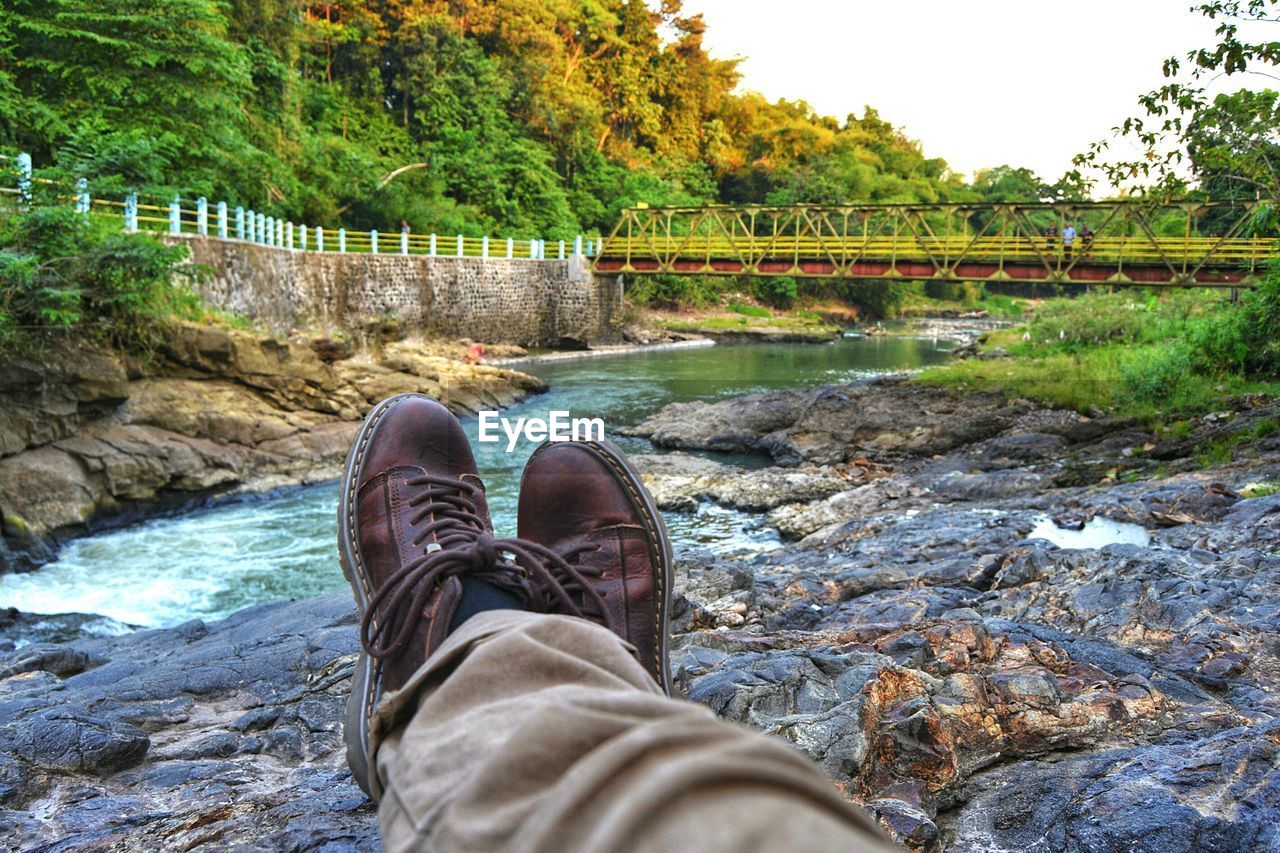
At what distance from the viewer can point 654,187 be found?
32.2 m

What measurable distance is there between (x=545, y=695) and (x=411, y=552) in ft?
3.71

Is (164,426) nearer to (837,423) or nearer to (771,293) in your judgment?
(837,423)

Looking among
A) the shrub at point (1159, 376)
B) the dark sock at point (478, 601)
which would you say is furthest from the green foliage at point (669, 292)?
the dark sock at point (478, 601)

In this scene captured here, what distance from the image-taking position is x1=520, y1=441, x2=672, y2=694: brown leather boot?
178 cm

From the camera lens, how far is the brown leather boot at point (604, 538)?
178 centimetres

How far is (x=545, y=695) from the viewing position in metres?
0.88

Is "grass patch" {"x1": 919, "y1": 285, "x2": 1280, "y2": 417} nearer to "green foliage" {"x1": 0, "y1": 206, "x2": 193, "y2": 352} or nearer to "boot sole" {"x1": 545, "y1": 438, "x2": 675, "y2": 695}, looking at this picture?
"boot sole" {"x1": 545, "y1": 438, "x2": 675, "y2": 695}

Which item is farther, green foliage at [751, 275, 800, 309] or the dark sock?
green foliage at [751, 275, 800, 309]

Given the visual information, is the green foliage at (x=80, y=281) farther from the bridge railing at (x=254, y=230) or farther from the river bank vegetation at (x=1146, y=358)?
the river bank vegetation at (x=1146, y=358)

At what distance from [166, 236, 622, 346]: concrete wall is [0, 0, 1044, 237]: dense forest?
4.58 feet

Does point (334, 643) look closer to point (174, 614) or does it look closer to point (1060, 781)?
point (1060, 781)

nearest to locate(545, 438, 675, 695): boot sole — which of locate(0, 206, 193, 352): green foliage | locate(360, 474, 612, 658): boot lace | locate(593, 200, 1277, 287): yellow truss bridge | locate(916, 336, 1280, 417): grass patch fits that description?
locate(360, 474, 612, 658): boot lace

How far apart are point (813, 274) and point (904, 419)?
23.8 ft

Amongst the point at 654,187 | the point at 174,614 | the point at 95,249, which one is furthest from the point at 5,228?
the point at 654,187
